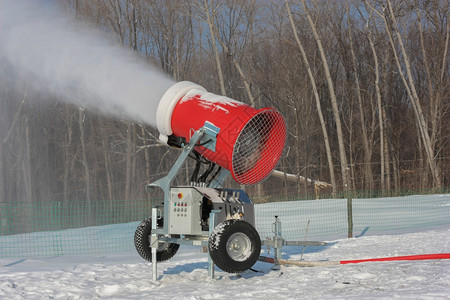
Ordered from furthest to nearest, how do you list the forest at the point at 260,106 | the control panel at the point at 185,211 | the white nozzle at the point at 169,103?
the forest at the point at 260,106
the white nozzle at the point at 169,103
the control panel at the point at 185,211

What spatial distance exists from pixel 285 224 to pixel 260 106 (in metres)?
17.7

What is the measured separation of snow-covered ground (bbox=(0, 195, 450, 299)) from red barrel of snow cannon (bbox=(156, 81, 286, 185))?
53.6 inches

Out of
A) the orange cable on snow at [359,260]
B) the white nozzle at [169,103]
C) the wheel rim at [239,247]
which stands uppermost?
the white nozzle at [169,103]

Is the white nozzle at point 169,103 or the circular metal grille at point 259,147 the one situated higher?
the white nozzle at point 169,103

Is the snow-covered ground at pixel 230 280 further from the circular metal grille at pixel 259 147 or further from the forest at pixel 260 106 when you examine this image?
the forest at pixel 260 106

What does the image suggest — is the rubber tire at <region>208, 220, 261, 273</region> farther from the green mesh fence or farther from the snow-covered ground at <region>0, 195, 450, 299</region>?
the green mesh fence

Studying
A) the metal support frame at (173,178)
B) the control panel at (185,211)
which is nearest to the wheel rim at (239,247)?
the metal support frame at (173,178)

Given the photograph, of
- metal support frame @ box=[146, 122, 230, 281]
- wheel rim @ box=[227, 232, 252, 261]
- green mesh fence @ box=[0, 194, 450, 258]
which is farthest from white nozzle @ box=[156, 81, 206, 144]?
green mesh fence @ box=[0, 194, 450, 258]

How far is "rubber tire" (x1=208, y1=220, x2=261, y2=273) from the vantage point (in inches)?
239

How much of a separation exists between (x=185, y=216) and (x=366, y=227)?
10245mm

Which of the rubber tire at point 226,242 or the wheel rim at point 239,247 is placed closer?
the rubber tire at point 226,242

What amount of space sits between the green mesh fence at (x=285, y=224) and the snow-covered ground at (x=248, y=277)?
2.13m

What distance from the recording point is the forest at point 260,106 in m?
29.7

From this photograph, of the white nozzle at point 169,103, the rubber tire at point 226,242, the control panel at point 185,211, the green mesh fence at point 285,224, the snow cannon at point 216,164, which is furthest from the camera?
the green mesh fence at point 285,224
